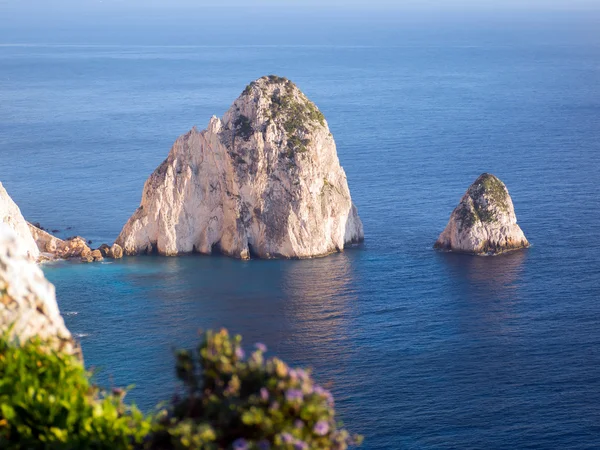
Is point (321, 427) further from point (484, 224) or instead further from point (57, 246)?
point (484, 224)

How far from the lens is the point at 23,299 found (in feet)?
47.3

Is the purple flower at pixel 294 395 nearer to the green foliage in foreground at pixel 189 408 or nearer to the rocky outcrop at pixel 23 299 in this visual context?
the green foliage in foreground at pixel 189 408

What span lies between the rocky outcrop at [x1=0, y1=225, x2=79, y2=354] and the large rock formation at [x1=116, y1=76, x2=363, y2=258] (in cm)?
7886

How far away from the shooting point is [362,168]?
449 feet

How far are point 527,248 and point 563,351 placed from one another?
28700mm

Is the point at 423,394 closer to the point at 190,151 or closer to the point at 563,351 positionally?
the point at 563,351

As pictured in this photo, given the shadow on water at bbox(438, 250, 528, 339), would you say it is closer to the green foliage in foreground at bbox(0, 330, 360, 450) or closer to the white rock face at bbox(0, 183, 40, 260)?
the white rock face at bbox(0, 183, 40, 260)

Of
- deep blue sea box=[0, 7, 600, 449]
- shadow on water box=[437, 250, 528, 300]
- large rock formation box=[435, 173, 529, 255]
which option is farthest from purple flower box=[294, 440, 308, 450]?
→ large rock formation box=[435, 173, 529, 255]

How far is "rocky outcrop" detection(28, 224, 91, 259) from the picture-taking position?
91688 mm

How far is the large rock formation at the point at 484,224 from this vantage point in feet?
311

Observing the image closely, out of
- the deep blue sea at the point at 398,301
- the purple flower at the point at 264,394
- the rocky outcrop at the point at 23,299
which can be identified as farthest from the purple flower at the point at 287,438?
the deep blue sea at the point at 398,301

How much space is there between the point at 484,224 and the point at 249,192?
69.4 feet

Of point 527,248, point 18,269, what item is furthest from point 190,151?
point 18,269

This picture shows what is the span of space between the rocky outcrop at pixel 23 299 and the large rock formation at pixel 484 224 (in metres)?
81.6
